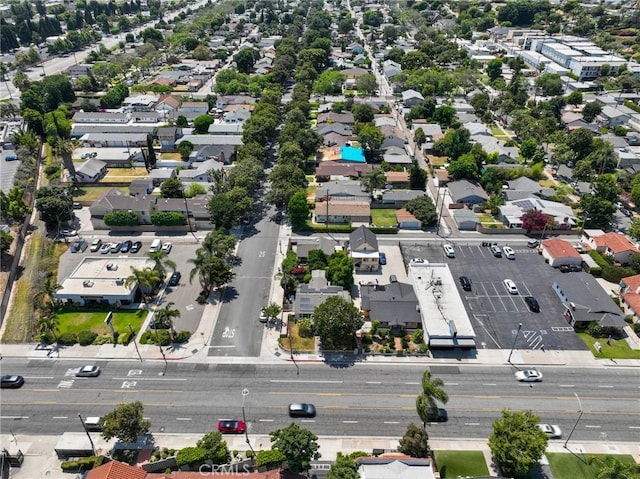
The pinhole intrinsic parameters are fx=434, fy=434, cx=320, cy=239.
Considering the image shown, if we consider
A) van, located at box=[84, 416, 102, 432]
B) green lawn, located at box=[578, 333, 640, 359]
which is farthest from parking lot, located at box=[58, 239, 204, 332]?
green lawn, located at box=[578, 333, 640, 359]

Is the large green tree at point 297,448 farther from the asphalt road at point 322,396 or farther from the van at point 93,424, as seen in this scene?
the van at point 93,424

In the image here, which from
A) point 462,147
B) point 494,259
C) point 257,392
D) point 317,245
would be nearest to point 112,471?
point 257,392

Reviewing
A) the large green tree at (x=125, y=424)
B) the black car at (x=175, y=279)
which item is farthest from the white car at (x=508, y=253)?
the large green tree at (x=125, y=424)

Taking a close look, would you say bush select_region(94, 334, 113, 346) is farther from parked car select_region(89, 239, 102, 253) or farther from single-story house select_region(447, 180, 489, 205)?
single-story house select_region(447, 180, 489, 205)

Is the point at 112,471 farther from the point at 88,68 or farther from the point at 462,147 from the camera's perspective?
the point at 88,68

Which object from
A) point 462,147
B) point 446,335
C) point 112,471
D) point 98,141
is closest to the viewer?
point 112,471

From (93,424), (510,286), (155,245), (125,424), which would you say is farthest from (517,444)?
(155,245)

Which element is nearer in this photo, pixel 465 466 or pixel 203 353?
pixel 465 466
